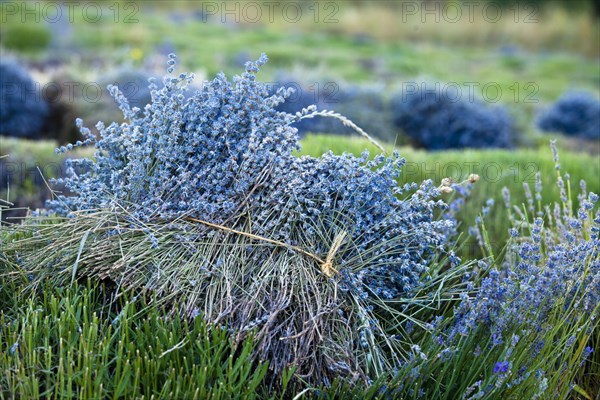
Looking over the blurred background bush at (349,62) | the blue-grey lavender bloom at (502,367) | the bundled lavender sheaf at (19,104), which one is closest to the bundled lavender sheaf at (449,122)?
the blurred background bush at (349,62)

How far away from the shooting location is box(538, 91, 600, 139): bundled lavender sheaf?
998cm

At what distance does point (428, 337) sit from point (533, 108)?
1048 centimetres

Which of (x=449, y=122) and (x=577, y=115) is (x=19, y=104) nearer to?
(x=449, y=122)

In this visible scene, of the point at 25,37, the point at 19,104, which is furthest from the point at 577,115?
the point at 25,37

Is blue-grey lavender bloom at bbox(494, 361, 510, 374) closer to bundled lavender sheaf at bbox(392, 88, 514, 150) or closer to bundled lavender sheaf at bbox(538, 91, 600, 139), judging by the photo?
bundled lavender sheaf at bbox(392, 88, 514, 150)

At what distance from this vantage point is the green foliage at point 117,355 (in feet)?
6.97

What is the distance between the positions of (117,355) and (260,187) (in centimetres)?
90

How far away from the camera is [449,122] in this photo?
9.09 meters

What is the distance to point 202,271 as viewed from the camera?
2562 millimetres

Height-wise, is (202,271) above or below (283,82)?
below

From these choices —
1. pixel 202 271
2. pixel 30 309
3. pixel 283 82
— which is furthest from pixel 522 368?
pixel 283 82

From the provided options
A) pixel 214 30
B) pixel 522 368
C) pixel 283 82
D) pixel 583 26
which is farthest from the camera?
pixel 583 26

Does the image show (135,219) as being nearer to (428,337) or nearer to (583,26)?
(428,337)

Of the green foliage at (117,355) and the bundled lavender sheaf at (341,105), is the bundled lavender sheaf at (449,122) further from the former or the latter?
the green foliage at (117,355)
